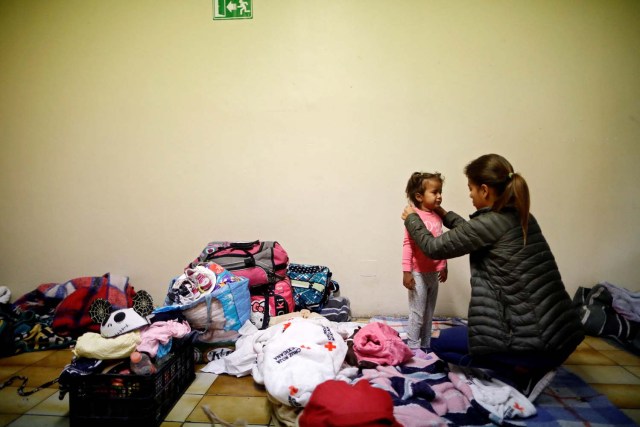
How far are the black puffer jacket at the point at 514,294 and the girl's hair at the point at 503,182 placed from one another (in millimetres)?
37

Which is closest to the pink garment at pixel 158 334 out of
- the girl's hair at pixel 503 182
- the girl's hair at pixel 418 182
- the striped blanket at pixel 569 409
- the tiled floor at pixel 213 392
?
the tiled floor at pixel 213 392

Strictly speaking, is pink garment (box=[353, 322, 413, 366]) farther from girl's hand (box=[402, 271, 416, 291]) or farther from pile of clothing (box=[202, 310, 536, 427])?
girl's hand (box=[402, 271, 416, 291])

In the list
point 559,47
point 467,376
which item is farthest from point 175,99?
point 559,47

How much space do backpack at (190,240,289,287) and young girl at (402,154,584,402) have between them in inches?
46.1

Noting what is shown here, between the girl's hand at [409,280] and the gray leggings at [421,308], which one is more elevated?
the girl's hand at [409,280]

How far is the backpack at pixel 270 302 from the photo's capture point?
209 centimetres

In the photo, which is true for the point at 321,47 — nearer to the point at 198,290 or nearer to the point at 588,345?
the point at 198,290

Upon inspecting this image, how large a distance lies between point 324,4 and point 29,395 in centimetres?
271

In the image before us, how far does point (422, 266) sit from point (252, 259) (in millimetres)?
1061

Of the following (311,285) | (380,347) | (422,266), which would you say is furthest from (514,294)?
(311,285)

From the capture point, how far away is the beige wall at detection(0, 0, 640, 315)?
2281mm

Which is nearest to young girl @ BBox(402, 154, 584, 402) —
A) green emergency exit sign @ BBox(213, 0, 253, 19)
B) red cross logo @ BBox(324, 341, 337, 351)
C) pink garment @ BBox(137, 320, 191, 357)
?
red cross logo @ BBox(324, 341, 337, 351)

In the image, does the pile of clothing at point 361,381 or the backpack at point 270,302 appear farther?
the backpack at point 270,302

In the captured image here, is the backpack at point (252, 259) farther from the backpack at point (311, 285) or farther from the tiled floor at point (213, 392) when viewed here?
the tiled floor at point (213, 392)
